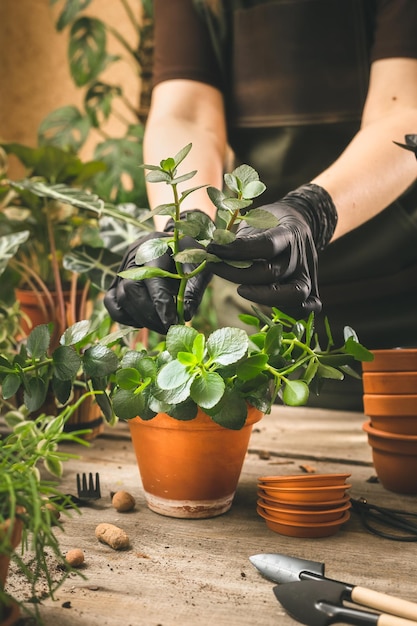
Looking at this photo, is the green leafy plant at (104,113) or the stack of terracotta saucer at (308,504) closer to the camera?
the stack of terracotta saucer at (308,504)

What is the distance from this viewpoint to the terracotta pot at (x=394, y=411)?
854 millimetres

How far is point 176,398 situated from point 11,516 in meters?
0.24

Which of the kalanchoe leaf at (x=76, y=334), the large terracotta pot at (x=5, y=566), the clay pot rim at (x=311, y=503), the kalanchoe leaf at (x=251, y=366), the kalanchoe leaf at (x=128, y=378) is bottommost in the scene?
the clay pot rim at (x=311, y=503)

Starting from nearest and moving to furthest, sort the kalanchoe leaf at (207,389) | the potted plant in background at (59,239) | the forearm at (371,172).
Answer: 1. the kalanchoe leaf at (207,389)
2. the forearm at (371,172)
3. the potted plant in background at (59,239)

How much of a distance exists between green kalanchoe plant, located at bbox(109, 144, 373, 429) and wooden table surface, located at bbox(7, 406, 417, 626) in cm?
14

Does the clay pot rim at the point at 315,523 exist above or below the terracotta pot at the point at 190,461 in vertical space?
below

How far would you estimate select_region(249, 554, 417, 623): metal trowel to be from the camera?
572 millimetres

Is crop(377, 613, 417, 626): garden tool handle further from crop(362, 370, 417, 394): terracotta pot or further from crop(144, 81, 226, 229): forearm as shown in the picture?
crop(144, 81, 226, 229): forearm

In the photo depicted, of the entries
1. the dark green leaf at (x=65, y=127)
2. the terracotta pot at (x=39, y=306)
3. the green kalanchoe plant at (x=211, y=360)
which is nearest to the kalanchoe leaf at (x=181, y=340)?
the green kalanchoe plant at (x=211, y=360)

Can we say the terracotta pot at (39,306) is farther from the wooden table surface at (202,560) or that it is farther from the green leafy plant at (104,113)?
the green leafy plant at (104,113)

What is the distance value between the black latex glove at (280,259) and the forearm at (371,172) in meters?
0.13

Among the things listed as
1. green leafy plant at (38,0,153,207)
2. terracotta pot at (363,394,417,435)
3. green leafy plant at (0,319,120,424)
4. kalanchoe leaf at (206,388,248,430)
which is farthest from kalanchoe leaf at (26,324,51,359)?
green leafy plant at (38,0,153,207)

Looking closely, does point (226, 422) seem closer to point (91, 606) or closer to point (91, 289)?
point (91, 606)

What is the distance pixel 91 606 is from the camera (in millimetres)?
622
